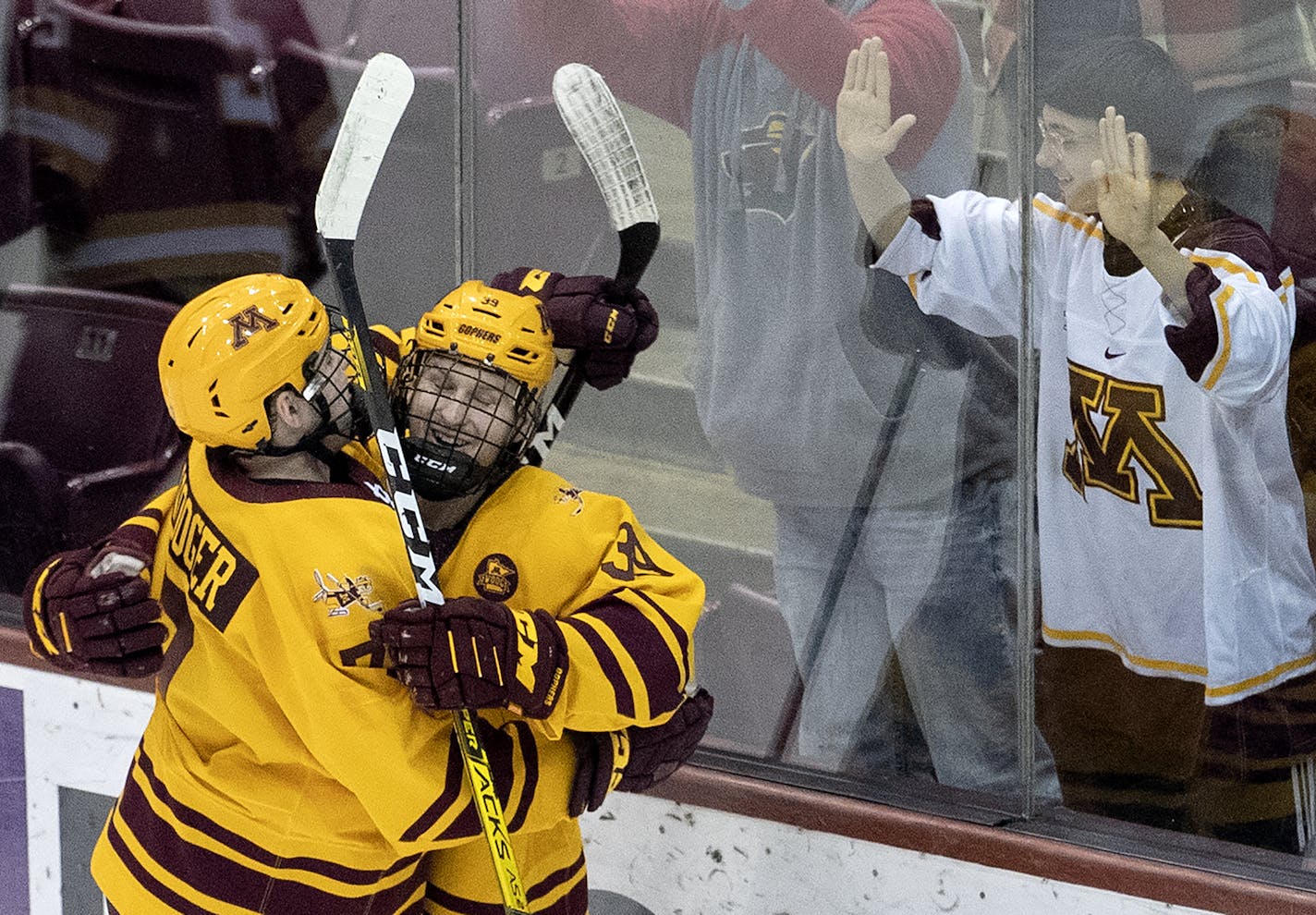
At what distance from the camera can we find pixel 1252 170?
176cm

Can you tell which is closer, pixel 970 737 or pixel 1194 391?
pixel 1194 391

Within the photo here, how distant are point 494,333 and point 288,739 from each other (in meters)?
0.42

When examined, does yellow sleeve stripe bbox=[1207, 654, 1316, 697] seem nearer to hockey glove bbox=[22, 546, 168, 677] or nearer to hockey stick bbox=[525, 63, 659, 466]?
hockey stick bbox=[525, 63, 659, 466]

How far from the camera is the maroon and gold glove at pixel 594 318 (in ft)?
5.53

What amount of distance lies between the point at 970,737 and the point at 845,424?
418mm

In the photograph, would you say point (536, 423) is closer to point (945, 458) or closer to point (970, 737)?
point (945, 458)

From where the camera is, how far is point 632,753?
5.41 ft

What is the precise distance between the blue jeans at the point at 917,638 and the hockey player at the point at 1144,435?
6 cm

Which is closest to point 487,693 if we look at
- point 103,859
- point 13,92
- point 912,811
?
point 103,859

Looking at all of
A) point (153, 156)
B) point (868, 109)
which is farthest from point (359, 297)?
point (153, 156)

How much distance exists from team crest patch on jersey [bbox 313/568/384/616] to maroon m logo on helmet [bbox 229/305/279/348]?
0.70 ft

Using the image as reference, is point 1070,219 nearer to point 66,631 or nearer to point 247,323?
point 247,323

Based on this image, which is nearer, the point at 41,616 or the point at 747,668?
the point at 41,616

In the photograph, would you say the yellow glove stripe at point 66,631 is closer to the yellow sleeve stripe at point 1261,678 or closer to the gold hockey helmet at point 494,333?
the gold hockey helmet at point 494,333
